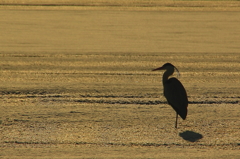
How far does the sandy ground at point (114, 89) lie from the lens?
6.18 m

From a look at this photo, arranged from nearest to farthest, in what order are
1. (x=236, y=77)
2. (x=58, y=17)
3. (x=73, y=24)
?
(x=236, y=77) → (x=73, y=24) → (x=58, y=17)

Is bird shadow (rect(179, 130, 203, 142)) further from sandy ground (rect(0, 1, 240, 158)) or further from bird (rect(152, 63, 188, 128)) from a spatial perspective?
bird (rect(152, 63, 188, 128))

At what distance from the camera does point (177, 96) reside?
6.51 m

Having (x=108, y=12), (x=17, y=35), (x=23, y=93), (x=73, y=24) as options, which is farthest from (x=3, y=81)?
(x=108, y=12)

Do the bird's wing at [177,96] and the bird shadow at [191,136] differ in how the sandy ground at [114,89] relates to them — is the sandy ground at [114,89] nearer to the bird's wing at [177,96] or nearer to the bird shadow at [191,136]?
the bird shadow at [191,136]

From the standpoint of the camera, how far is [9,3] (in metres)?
21.9

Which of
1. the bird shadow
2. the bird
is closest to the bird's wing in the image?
the bird

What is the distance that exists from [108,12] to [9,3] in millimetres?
5431

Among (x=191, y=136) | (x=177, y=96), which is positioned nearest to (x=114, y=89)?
(x=177, y=96)

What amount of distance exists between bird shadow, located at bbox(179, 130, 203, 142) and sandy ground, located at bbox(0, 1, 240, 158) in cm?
1

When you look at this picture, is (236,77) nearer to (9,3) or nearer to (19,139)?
(19,139)

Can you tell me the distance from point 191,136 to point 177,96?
610mm

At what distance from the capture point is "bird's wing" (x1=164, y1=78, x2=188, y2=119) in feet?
21.1

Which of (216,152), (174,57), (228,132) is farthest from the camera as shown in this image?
(174,57)
